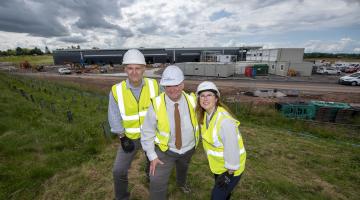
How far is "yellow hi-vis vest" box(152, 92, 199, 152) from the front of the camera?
2471mm

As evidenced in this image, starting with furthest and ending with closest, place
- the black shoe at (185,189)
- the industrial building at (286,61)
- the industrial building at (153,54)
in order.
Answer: the industrial building at (153,54) → the industrial building at (286,61) → the black shoe at (185,189)

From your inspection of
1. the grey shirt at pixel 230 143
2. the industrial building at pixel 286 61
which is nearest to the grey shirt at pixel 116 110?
the grey shirt at pixel 230 143

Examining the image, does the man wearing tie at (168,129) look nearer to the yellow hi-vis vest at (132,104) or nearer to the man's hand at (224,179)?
the yellow hi-vis vest at (132,104)

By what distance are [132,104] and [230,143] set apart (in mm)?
1526

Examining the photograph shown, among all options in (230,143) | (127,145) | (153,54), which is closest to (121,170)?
(127,145)

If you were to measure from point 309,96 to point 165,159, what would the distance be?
2003 cm

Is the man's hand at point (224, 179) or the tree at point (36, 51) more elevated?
the tree at point (36, 51)

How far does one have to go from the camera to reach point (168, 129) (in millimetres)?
2531

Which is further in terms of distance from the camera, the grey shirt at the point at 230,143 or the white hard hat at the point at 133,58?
the white hard hat at the point at 133,58

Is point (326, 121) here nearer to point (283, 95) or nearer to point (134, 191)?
point (283, 95)

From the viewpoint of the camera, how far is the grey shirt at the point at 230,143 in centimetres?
216

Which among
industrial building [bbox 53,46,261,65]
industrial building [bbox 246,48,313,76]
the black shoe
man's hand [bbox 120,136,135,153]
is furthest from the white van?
industrial building [bbox 53,46,261,65]

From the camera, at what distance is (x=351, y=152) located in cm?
569

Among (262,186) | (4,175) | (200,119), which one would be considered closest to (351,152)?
(262,186)
